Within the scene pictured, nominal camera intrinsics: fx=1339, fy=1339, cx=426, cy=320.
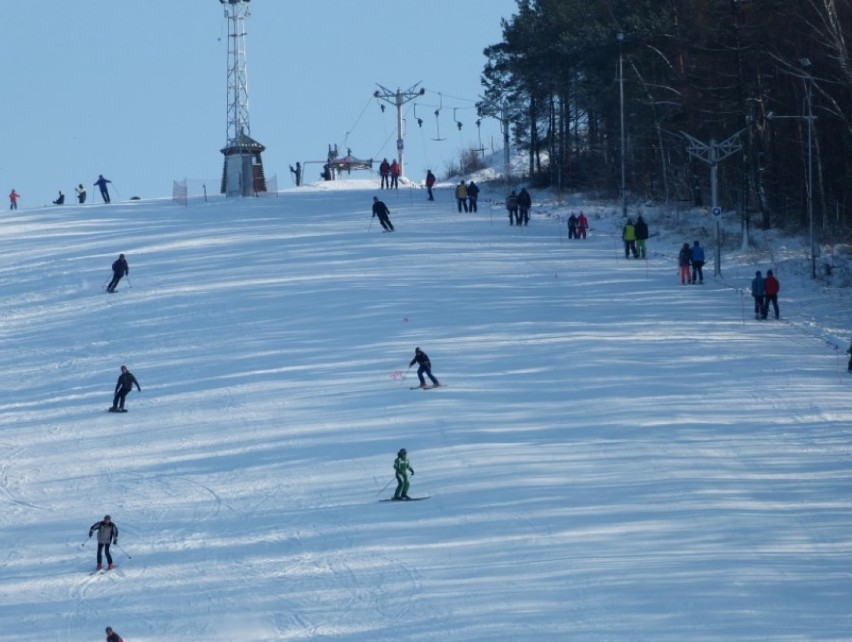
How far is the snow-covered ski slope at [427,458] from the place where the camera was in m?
18.6

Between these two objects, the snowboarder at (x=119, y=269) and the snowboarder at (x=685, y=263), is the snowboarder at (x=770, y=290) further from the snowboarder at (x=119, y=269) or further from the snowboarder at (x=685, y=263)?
the snowboarder at (x=119, y=269)

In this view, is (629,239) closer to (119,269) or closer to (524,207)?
(524,207)

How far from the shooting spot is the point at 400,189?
219ft

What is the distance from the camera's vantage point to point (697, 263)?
38344 mm

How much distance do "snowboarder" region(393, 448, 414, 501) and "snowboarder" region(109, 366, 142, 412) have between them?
28.3ft

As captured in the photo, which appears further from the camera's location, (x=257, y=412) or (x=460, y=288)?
(x=460, y=288)

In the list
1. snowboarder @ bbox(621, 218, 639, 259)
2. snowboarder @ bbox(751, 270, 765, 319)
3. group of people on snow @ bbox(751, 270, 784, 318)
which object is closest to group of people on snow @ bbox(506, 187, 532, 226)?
snowboarder @ bbox(621, 218, 639, 259)

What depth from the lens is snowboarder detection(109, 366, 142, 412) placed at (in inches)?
1138

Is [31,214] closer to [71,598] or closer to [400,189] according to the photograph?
[400,189]

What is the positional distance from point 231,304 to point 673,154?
34862 mm

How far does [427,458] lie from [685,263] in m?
16.7

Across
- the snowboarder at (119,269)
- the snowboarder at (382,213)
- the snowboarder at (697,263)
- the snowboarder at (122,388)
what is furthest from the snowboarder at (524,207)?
the snowboarder at (122,388)

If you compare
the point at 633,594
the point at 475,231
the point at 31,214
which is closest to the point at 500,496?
the point at 633,594

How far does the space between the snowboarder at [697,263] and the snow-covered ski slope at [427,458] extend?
28.7 inches
